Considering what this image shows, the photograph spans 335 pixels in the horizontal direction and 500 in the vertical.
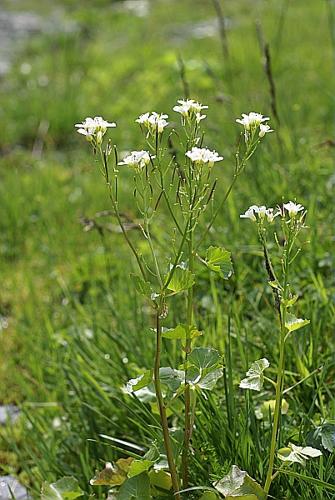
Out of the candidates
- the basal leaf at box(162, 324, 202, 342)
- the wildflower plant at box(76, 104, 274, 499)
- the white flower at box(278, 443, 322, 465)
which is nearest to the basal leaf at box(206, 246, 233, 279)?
the wildflower plant at box(76, 104, 274, 499)

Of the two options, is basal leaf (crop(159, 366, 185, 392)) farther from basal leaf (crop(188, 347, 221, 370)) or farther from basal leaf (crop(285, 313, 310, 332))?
basal leaf (crop(285, 313, 310, 332))

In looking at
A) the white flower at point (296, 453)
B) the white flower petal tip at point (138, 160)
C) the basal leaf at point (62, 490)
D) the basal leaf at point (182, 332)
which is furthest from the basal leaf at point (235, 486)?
the white flower petal tip at point (138, 160)

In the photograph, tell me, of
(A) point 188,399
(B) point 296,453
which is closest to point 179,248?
(A) point 188,399

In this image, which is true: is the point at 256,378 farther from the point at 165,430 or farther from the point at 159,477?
the point at 159,477

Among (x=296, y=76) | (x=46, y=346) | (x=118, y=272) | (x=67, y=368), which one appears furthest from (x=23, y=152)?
(x=67, y=368)

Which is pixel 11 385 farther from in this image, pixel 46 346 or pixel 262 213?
pixel 262 213

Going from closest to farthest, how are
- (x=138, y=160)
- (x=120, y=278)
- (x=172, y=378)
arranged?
(x=138, y=160)
(x=172, y=378)
(x=120, y=278)
